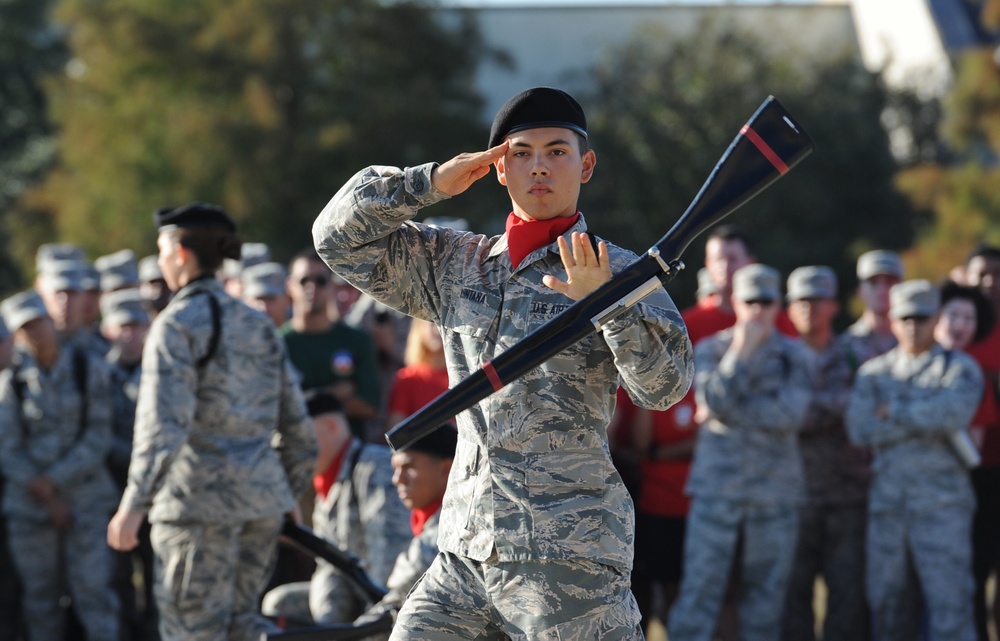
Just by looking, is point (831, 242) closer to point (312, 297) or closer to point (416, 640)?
point (312, 297)

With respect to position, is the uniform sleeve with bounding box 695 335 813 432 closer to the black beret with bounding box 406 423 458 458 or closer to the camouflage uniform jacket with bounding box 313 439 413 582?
the camouflage uniform jacket with bounding box 313 439 413 582

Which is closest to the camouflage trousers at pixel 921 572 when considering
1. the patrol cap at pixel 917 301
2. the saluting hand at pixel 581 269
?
the patrol cap at pixel 917 301

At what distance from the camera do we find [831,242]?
1005 inches

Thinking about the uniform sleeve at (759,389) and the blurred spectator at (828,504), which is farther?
the blurred spectator at (828,504)

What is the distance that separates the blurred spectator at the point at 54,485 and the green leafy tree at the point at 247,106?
18.8 meters

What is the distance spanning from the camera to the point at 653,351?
3.87m

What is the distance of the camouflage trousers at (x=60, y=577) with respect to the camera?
8469 mm

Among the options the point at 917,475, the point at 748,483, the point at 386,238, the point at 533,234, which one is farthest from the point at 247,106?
the point at 533,234

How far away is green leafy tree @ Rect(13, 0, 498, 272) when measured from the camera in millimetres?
27594

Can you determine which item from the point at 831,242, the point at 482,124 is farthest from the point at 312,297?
the point at 482,124

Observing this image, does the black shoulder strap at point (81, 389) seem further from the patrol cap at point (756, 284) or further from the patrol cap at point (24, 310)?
the patrol cap at point (756, 284)

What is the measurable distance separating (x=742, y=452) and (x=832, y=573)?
3.29ft

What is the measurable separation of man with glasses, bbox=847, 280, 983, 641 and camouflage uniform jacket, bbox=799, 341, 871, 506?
39 centimetres

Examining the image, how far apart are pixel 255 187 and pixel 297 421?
21200 millimetres
